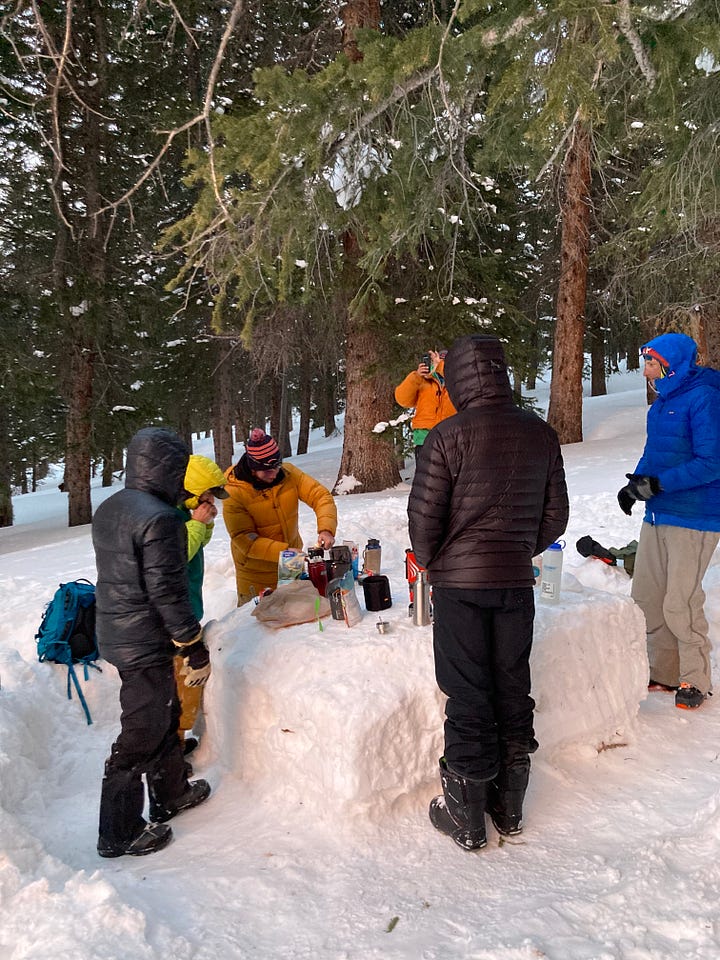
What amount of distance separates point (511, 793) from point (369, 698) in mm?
740

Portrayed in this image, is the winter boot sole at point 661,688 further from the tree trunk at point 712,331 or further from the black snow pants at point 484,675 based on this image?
the tree trunk at point 712,331

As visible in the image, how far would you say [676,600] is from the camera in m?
4.04

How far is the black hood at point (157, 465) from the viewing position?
3062mm

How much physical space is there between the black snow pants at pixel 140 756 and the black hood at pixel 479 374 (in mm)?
1925

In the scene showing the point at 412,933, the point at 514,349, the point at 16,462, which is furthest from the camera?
the point at 16,462

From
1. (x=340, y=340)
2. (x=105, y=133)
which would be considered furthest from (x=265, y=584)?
(x=105, y=133)

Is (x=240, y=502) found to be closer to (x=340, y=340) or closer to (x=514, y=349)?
(x=514, y=349)

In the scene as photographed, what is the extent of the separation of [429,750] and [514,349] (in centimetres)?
776

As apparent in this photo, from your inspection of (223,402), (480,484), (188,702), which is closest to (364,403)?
(188,702)

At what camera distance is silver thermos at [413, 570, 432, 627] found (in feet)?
11.1

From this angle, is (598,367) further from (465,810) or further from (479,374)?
(465,810)

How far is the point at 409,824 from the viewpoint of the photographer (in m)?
2.89

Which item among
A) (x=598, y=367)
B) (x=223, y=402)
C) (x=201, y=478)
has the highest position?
(x=598, y=367)

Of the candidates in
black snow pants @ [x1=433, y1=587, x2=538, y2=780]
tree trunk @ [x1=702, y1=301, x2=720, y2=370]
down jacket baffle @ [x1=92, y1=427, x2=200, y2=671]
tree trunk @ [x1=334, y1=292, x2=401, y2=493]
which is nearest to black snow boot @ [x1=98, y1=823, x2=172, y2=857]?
down jacket baffle @ [x1=92, y1=427, x2=200, y2=671]
